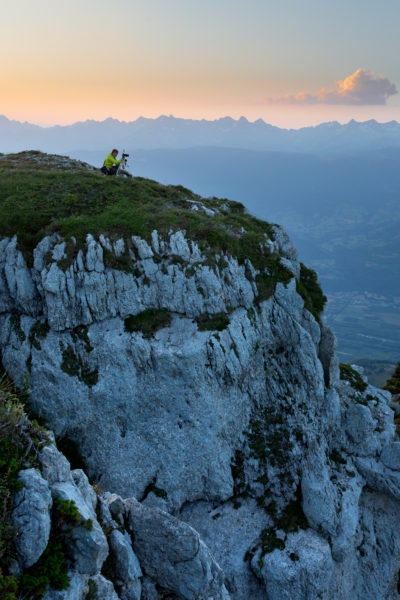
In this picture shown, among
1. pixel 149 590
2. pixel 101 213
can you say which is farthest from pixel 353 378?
pixel 101 213

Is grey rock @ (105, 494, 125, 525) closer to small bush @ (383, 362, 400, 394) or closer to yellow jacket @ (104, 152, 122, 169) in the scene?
yellow jacket @ (104, 152, 122, 169)

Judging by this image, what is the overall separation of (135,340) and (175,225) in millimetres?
9448

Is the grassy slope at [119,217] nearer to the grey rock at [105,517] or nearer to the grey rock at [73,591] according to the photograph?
the grey rock at [105,517]

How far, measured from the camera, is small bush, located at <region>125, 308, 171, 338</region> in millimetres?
25130

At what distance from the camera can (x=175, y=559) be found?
15578mm

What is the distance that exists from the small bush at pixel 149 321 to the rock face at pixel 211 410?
10 centimetres

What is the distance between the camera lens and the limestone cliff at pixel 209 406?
77.3 ft

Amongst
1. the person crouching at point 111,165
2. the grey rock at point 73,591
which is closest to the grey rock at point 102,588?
the grey rock at point 73,591

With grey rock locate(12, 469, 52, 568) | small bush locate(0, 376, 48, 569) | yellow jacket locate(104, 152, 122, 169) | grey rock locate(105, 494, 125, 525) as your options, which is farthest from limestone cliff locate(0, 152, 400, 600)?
yellow jacket locate(104, 152, 122, 169)

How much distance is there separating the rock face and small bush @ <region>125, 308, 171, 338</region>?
104 mm

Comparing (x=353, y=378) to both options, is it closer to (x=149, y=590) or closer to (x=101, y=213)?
(x=149, y=590)

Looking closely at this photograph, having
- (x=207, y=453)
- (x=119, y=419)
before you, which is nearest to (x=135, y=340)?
(x=119, y=419)

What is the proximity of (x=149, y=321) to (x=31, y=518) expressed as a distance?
15335 mm

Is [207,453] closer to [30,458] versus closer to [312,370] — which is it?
[312,370]
